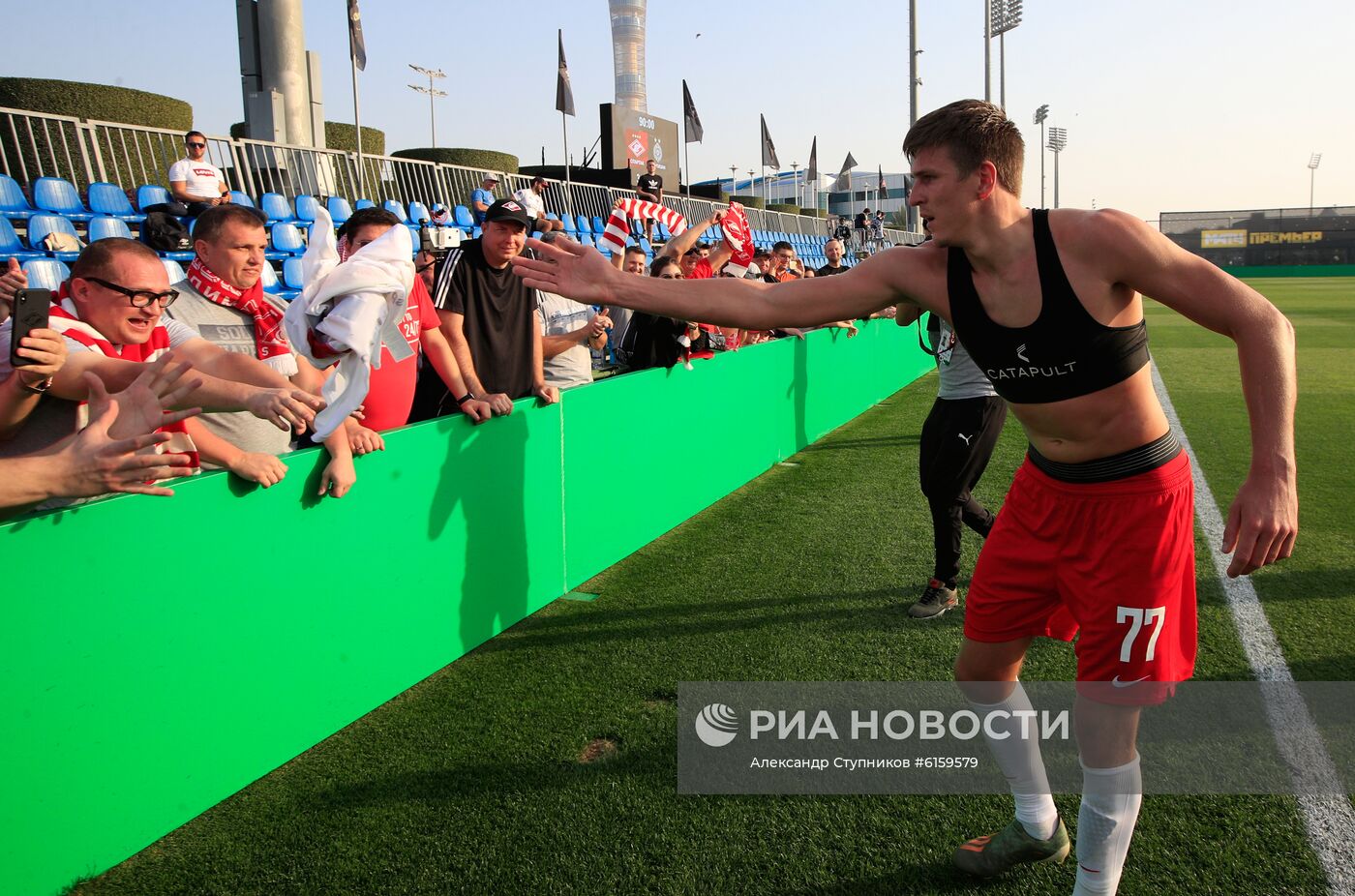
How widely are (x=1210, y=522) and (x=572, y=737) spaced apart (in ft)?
16.5

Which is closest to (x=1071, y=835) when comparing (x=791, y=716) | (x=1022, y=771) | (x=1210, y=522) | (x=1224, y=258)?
(x=1022, y=771)

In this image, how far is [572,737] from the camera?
353 centimetres

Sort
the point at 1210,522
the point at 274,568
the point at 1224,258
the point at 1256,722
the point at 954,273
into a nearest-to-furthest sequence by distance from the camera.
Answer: the point at 954,273, the point at 274,568, the point at 1256,722, the point at 1210,522, the point at 1224,258

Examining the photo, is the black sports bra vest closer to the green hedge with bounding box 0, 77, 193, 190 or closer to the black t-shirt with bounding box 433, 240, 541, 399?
the black t-shirt with bounding box 433, 240, 541, 399

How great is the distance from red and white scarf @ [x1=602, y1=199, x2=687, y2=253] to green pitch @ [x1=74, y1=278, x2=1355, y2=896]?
1906 mm

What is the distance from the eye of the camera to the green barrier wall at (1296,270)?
6262 cm

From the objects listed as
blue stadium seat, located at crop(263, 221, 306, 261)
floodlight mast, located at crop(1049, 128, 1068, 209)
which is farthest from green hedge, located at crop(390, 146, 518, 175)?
floodlight mast, located at crop(1049, 128, 1068, 209)

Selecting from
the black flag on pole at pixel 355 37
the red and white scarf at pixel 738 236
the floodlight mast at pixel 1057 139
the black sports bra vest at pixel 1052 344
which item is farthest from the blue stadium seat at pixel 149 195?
the floodlight mast at pixel 1057 139

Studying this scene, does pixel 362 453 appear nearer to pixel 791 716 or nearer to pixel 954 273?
pixel 791 716

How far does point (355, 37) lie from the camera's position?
1372 cm

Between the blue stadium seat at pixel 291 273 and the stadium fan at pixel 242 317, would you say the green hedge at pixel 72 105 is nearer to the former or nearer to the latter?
the blue stadium seat at pixel 291 273

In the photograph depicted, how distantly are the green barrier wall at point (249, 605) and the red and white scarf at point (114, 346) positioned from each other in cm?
16

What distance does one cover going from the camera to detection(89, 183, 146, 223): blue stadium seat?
1028 centimetres

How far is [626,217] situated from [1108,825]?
19.9 ft
